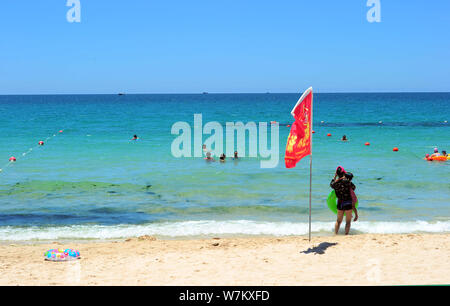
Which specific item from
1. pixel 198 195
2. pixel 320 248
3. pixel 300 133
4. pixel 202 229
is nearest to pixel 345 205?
pixel 320 248

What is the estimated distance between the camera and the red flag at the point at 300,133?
921 cm

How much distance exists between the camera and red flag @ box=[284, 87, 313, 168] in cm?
921

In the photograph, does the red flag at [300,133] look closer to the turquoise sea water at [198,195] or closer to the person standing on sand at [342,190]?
the person standing on sand at [342,190]

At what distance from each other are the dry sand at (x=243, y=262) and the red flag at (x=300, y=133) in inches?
78.4

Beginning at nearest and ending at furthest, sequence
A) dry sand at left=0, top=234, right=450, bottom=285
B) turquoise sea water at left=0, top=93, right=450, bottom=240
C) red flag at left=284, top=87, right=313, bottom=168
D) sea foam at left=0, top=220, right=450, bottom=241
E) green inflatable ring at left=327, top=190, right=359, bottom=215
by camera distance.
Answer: dry sand at left=0, top=234, right=450, bottom=285 → red flag at left=284, top=87, right=313, bottom=168 → green inflatable ring at left=327, top=190, right=359, bottom=215 → sea foam at left=0, top=220, right=450, bottom=241 → turquoise sea water at left=0, top=93, right=450, bottom=240

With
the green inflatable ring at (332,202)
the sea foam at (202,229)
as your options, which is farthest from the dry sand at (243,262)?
the sea foam at (202,229)

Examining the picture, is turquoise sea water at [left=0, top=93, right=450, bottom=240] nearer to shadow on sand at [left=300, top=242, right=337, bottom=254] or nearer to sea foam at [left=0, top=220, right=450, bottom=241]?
sea foam at [left=0, top=220, right=450, bottom=241]

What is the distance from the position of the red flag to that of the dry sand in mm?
1991

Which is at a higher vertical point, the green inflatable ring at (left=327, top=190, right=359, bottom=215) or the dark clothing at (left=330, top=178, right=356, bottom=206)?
the dark clothing at (left=330, top=178, right=356, bottom=206)

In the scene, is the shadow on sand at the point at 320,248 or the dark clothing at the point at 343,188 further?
the dark clothing at the point at 343,188

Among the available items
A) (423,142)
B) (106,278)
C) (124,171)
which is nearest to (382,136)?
(423,142)

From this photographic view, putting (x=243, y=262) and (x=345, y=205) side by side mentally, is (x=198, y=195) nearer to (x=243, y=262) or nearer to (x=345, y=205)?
(x=345, y=205)

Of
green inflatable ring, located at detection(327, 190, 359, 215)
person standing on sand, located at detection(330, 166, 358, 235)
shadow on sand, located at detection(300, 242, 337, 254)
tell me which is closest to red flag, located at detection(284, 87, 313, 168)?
person standing on sand, located at detection(330, 166, 358, 235)
